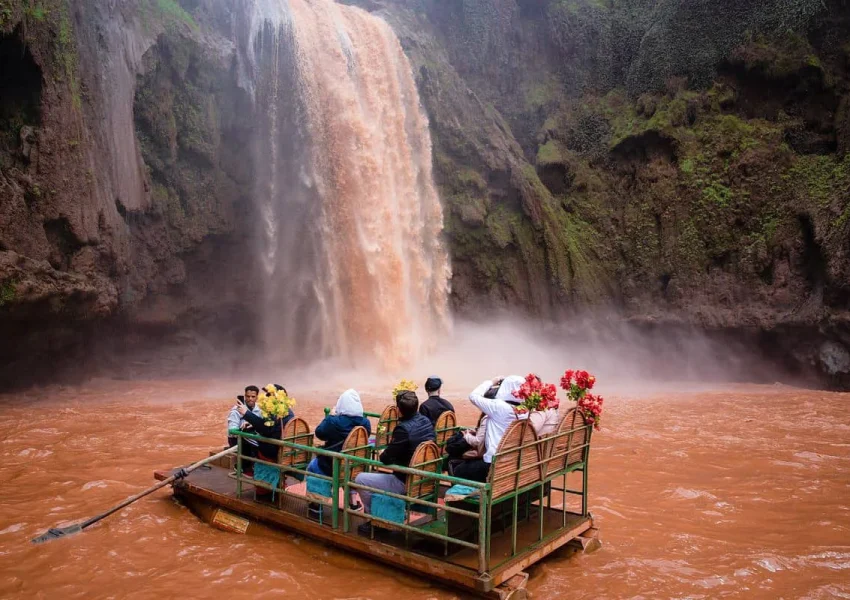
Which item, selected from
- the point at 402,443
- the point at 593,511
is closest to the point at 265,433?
the point at 402,443

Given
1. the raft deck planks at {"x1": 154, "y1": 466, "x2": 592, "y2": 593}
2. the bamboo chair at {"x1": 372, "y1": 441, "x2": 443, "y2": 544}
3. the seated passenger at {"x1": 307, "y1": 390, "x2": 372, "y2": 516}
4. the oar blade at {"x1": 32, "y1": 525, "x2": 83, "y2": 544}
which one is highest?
the seated passenger at {"x1": 307, "y1": 390, "x2": 372, "y2": 516}

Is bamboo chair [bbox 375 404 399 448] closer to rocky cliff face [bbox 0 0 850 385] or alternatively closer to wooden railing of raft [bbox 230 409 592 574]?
wooden railing of raft [bbox 230 409 592 574]

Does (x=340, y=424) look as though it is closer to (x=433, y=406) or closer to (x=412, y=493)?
(x=433, y=406)

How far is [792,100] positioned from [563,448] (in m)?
24.5

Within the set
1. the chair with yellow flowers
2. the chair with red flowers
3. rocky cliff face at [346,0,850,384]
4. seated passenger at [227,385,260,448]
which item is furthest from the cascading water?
the chair with red flowers

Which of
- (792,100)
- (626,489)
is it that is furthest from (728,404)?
(792,100)

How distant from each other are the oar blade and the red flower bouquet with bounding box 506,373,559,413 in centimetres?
504

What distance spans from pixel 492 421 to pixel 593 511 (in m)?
2.91

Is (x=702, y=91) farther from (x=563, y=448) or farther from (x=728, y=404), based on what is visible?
(x=563, y=448)

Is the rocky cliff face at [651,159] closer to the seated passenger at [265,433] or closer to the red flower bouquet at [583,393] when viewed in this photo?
the red flower bouquet at [583,393]

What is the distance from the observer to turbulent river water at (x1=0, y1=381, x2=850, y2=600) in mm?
5996

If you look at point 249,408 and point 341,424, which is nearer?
point 341,424

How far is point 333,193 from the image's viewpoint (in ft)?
77.0

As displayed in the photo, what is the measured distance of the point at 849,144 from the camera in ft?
75.9
